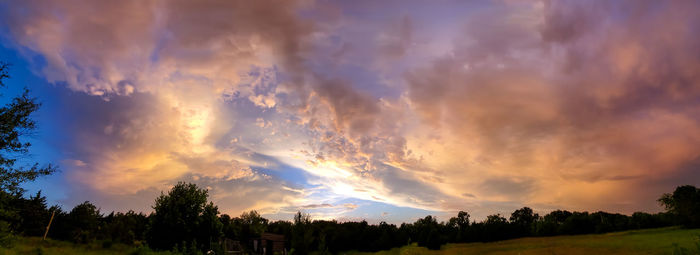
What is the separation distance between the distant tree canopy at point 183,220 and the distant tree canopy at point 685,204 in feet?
336

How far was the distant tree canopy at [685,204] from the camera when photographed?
79188mm

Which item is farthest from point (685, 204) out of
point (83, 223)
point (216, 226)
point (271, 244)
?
point (83, 223)

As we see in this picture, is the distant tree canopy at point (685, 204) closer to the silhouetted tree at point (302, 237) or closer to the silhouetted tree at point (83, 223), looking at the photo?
the silhouetted tree at point (302, 237)

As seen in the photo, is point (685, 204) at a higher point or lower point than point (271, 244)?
higher

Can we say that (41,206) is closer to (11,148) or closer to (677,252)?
(11,148)

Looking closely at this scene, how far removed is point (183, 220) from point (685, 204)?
110805 millimetres

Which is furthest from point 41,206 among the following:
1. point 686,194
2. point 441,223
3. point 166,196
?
point 686,194

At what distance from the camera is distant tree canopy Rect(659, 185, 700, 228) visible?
79188mm

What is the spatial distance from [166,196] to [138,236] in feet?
193

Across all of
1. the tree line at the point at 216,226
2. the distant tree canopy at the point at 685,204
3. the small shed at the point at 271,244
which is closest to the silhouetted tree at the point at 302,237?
the tree line at the point at 216,226

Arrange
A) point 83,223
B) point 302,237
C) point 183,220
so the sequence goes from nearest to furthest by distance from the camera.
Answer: point 302,237 → point 183,220 → point 83,223

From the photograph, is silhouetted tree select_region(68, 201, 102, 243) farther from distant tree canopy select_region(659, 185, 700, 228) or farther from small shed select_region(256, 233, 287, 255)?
distant tree canopy select_region(659, 185, 700, 228)

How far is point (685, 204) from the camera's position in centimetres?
8344

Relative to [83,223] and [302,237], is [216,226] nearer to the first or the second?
[302,237]
